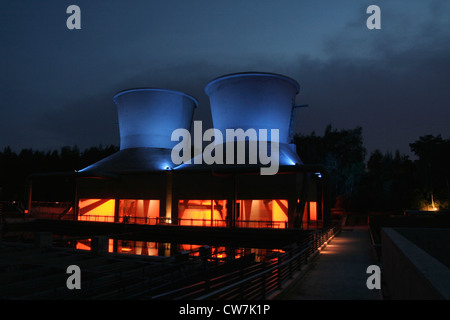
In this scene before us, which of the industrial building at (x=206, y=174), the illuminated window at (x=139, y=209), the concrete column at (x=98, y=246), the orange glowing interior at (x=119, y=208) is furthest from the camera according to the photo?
the orange glowing interior at (x=119, y=208)

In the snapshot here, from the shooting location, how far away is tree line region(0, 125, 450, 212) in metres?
50.2

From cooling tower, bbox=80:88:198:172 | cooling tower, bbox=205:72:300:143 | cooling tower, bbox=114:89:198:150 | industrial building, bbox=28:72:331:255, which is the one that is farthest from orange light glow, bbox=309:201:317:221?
cooling tower, bbox=114:89:198:150

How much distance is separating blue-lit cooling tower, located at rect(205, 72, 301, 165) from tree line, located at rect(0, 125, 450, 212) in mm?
21964

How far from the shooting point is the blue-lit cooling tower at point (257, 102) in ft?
124

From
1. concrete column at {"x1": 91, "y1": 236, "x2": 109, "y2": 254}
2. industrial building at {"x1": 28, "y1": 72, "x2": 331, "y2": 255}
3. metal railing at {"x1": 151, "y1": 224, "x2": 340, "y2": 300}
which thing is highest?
industrial building at {"x1": 28, "y1": 72, "x2": 331, "y2": 255}

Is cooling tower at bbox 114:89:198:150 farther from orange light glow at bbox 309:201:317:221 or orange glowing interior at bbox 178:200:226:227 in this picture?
orange light glow at bbox 309:201:317:221

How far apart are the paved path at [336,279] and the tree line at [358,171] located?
38991mm

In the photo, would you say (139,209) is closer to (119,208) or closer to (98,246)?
(119,208)

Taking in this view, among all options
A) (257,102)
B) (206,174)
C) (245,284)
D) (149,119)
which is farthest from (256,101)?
(245,284)

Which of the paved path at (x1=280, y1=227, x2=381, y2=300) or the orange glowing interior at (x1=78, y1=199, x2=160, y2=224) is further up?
the orange glowing interior at (x1=78, y1=199, x2=160, y2=224)

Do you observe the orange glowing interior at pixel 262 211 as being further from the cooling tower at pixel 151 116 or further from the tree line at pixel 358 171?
the tree line at pixel 358 171

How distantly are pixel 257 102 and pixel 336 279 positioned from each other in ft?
92.3

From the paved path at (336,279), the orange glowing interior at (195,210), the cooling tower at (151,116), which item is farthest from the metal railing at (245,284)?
the cooling tower at (151,116)

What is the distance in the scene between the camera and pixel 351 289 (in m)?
9.92
